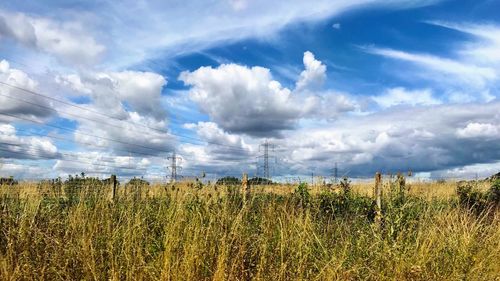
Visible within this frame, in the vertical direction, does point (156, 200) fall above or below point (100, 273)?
above

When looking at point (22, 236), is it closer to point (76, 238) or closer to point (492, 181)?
point (76, 238)

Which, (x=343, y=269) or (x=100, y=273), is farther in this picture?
(x=343, y=269)

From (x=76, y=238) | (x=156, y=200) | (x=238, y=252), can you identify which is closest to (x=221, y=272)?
(x=238, y=252)

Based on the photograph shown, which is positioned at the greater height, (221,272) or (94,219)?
(94,219)

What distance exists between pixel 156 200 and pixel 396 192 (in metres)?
6.01

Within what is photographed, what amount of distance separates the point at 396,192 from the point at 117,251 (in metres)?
7.51

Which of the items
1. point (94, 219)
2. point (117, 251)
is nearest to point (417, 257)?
point (117, 251)

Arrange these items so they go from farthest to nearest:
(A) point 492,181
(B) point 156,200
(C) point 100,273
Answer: (A) point 492,181
(B) point 156,200
(C) point 100,273

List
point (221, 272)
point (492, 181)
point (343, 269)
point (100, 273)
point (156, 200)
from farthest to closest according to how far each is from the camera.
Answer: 1. point (492, 181)
2. point (156, 200)
3. point (343, 269)
4. point (100, 273)
5. point (221, 272)

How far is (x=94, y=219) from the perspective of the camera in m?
6.55

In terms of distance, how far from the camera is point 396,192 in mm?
11266

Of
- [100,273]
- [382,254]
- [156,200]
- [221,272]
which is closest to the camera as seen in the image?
[221,272]

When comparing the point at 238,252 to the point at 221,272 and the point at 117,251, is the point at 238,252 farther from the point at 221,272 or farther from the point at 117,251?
the point at 117,251

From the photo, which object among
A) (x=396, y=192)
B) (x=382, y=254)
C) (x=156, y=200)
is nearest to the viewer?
(x=382, y=254)
